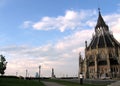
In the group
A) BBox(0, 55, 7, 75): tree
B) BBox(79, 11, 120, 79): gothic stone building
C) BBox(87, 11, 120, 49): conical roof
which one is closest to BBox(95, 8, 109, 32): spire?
BBox(87, 11, 120, 49): conical roof

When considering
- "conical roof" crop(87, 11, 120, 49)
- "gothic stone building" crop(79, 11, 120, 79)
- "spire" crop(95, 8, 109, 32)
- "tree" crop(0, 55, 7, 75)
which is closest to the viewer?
"tree" crop(0, 55, 7, 75)

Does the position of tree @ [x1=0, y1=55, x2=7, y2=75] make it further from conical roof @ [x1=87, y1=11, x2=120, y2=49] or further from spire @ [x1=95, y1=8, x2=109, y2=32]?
spire @ [x1=95, y1=8, x2=109, y2=32]

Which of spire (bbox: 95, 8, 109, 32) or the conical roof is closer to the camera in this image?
the conical roof

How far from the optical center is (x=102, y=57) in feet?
525

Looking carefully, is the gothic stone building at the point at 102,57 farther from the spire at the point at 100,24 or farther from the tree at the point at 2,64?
the tree at the point at 2,64

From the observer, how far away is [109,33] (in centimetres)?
17425

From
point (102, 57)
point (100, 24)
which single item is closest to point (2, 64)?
point (102, 57)

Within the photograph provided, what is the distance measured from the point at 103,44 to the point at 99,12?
120 ft

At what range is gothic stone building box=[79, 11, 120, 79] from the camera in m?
151

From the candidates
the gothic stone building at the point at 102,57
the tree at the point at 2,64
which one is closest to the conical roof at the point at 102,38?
the gothic stone building at the point at 102,57

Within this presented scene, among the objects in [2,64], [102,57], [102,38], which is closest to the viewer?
[2,64]

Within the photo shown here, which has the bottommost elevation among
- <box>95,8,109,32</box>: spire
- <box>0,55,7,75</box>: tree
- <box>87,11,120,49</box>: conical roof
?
<box>0,55,7,75</box>: tree

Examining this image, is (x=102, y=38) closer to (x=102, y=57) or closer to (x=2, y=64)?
(x=102, y=57)

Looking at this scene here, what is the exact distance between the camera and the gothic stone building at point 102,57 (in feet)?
495
